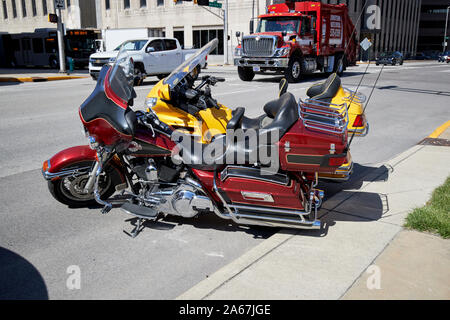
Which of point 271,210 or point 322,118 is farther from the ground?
point 322,118

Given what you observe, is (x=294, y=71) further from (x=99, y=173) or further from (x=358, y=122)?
(x=99, y=173)

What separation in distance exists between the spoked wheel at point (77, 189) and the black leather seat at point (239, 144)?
3.70ft

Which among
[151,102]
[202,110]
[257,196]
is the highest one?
[151,102]

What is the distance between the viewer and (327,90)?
5.01m

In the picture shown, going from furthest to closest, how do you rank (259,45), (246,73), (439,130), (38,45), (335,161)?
(38,45) < (246,73) < (259,45) < (439,130) < (335,161)

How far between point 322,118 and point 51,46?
3156 cm

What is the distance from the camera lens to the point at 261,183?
12.2 ft

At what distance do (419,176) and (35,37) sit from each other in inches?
1280

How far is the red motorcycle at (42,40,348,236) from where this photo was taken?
12.1 feet

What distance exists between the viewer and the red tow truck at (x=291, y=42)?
59.1 feet

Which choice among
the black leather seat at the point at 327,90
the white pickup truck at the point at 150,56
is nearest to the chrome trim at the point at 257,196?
the black leather seat at the point at 327,90

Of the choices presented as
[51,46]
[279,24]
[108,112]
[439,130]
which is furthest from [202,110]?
[51,46]

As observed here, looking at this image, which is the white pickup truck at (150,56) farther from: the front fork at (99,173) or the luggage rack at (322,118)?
the luggage rack at (322,118)

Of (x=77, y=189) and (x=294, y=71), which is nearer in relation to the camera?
(x=77, y=189)
